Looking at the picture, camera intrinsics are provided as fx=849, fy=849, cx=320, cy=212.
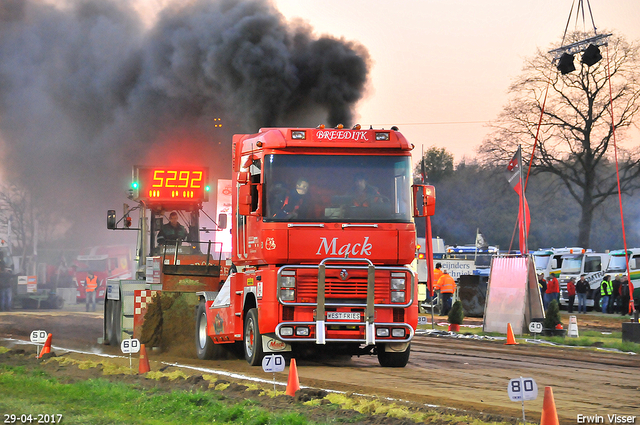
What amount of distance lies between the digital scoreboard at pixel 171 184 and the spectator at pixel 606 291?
69.1ft

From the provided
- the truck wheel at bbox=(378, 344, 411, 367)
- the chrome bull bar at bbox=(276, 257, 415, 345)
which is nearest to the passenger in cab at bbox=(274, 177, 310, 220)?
the chrome bull bar at bbox=(276, 257, 415, 345)

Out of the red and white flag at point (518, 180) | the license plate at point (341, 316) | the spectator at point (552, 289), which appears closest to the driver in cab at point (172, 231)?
the license plate at point (341, 316)

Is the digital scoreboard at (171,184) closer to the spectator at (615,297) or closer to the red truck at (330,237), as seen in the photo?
the red truck at (330,237)

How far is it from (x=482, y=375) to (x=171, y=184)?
8.57 metres

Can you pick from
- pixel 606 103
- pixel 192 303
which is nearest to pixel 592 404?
pixel 192 303

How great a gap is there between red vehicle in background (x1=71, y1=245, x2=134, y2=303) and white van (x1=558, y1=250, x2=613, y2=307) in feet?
73.3

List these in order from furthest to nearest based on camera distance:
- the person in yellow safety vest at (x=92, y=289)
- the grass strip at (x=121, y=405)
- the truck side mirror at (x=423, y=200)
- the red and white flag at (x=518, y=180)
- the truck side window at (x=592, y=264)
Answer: the person in yellow safety vest at (x=92, y=289) < the truck side window at (x=592, y=264) < the red and white flag at (x=518, y=180) < the truck side mirror at (x=423, y=200) < the grass strip at (x=121, y=405)

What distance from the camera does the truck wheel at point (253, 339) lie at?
12617mm

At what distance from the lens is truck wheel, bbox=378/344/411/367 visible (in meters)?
13.2

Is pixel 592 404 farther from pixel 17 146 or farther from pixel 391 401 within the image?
pixel 17 146

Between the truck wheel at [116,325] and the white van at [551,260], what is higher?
the white van at [551,260]

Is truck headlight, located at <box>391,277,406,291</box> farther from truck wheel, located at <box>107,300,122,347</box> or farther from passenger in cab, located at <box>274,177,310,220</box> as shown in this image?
truck wheel, located at <box>107,300,122,347</box>

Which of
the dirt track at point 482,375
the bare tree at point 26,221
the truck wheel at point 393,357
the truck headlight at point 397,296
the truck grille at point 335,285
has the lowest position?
the dirt track at point 482,375

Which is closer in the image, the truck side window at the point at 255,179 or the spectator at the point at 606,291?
the truck side window at the point at 255,179
